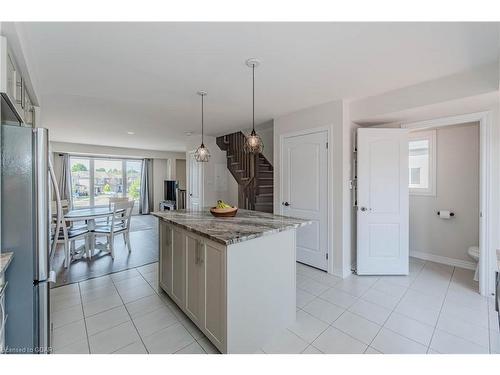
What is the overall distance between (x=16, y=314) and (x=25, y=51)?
1812mm

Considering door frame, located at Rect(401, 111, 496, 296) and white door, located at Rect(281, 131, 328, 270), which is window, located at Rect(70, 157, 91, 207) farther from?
door frame, located at Rect(401, 111, 496, 296)

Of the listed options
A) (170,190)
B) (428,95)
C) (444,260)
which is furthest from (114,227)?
(444,260)

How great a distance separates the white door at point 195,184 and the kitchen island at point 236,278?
3503mm

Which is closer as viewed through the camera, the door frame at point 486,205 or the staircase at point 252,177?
the door frame at point 486,205

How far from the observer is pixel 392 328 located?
1.99 metres

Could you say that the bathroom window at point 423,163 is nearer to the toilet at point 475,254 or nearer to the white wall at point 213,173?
the toilet at point 475,254

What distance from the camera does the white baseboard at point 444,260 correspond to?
10.7ft

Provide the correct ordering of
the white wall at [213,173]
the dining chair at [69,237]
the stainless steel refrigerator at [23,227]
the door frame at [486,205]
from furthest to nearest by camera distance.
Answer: the white wall at [213,173], the dining chair at [69,237], the door frame at [486,205], the stainless steel refrigerator at [23,227]

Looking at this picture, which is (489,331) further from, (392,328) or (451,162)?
(451,162)

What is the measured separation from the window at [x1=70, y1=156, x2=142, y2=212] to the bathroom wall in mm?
8462

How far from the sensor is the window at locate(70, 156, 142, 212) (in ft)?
24.2

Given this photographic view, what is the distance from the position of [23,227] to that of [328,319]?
2393 mm

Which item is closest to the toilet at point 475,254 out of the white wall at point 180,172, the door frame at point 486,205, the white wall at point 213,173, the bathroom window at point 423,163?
the door frame at point 486,205

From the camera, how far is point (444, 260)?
3.46 metres
